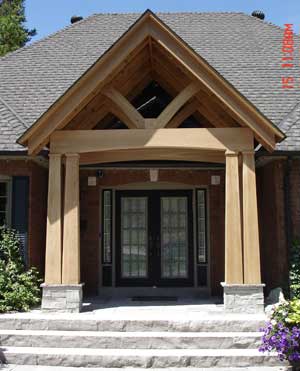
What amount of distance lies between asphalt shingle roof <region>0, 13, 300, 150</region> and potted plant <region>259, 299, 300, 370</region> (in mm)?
4626

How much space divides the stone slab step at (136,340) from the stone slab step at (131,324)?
15cm

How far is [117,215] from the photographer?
10.8m

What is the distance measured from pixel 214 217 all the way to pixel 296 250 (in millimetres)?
2391

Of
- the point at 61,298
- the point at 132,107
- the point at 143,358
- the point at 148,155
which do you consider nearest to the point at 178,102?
the point at 132,107

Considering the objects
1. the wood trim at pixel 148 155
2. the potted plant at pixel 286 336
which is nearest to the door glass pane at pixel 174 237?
the wood trim at pixel 148 155

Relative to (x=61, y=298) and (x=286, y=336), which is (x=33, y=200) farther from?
(x=286, y=336)

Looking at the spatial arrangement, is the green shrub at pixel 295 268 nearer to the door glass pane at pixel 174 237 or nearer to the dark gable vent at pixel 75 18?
the door glass pane at pixel 174 237

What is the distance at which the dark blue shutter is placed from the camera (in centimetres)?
925

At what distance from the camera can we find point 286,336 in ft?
20.2

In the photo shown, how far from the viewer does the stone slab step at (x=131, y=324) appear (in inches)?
284

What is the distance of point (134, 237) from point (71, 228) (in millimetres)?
3002

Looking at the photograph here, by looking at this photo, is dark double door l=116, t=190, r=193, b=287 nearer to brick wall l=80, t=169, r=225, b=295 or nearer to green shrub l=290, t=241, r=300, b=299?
brick wall l=80, t=169, r=225, b=295

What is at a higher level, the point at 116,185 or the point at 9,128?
the point at 9,128

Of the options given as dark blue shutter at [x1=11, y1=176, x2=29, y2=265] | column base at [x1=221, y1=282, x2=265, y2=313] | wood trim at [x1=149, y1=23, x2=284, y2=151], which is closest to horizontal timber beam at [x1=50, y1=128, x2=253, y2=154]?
wood trim at [x1=149, y1=23, x2=284, y2=151]
